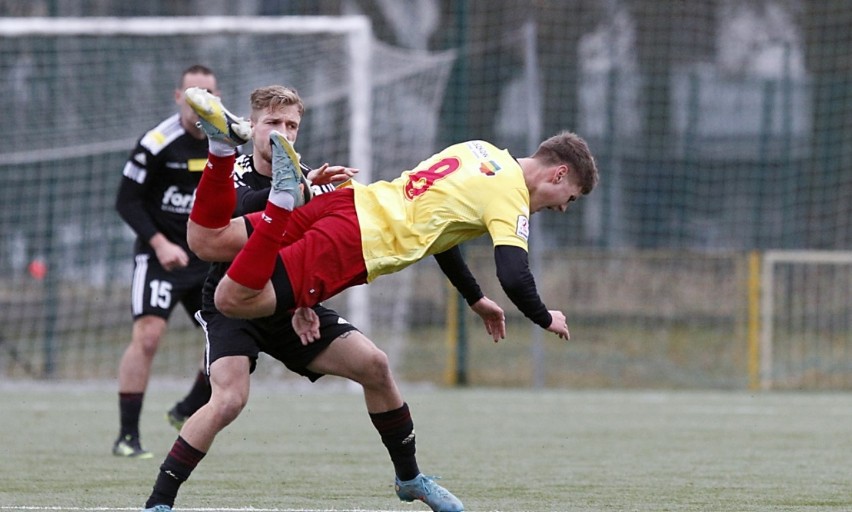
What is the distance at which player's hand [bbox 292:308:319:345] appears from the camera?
16.3ft

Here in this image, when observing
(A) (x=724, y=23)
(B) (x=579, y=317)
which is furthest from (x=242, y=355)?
(A) (x=724, y=23)

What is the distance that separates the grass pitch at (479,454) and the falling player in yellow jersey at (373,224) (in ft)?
3.12

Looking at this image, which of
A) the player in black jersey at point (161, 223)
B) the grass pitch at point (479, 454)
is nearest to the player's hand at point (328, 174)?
the grass pitch at point (479, 454)

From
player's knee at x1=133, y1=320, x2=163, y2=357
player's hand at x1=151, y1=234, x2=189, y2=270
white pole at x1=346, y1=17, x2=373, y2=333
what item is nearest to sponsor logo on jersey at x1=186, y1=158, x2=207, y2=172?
player's hand at x1=151, y1=234, x2=189, y2=270

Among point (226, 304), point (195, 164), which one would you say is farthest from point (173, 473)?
point (195, 164)

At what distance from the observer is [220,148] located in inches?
189

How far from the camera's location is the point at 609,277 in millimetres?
14016

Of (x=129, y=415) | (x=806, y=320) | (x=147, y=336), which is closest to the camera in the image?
(x=129, y=415)

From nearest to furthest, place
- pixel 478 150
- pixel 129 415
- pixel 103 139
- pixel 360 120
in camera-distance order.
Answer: pixel 478 150 → pixel 129 415 → pixel 360 120 → pixel 103 139

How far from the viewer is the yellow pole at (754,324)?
517 inches

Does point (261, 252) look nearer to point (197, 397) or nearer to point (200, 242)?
point (200, 242)

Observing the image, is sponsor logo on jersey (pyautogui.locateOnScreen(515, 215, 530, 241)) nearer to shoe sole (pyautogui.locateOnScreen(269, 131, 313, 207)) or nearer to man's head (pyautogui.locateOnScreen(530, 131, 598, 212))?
man's head (pyautogui.locateOnScreen(530, 131, 598, 212))

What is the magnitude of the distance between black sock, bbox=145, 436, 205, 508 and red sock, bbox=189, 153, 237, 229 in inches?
30.0

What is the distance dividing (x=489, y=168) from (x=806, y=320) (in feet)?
29.6
